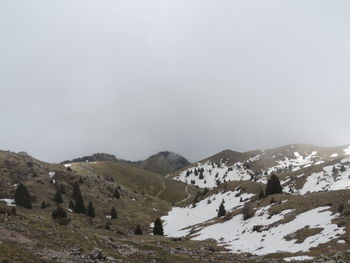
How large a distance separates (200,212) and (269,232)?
5969 cm

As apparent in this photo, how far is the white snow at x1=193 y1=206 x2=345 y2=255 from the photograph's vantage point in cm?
4847

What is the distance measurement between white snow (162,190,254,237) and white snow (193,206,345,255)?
26.0 meters

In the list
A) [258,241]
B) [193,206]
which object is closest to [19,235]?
[258,241]

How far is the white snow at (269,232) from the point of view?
48.5 m

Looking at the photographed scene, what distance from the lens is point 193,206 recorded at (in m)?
132

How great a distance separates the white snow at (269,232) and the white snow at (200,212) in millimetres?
26010

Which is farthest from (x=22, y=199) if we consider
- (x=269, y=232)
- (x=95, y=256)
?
(x=95, y=256)

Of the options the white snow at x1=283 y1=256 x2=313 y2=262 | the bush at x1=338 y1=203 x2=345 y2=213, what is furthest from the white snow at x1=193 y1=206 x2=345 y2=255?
the white snow at x1=283 y1=256 x2=313 y2=262

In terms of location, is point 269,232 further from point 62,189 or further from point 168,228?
point 62,189

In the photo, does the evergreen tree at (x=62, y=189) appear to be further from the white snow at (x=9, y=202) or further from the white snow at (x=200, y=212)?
the white snow at (x=200, y=212)

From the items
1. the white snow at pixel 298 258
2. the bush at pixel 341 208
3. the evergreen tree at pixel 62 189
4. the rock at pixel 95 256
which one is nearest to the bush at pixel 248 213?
the bush at pixel 341 208

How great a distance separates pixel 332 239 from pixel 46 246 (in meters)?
36.5

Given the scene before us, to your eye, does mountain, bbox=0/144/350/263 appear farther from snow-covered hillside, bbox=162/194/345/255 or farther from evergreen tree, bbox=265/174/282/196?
evergreen tree, bbox=265/174/282/196

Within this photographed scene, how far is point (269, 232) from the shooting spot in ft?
196
